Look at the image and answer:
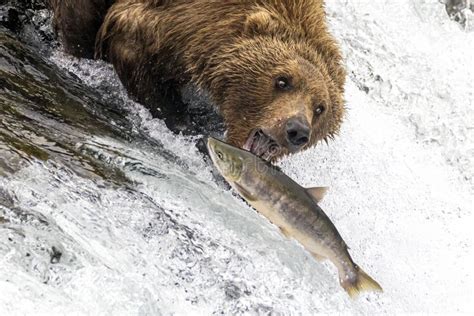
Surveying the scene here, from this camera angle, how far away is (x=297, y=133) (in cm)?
420

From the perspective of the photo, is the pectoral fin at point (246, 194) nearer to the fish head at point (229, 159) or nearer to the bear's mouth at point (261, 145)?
the fish head at point (229, 159)

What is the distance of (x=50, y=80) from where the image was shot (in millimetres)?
5242

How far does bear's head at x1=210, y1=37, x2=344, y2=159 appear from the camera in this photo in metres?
4.70

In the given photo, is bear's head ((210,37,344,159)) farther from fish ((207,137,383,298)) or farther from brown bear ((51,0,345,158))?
fish ((207,137,383,298))

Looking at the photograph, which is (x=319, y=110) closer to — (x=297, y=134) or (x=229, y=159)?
(x=297, y=134)

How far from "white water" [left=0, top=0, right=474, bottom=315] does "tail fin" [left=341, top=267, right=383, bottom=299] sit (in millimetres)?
285

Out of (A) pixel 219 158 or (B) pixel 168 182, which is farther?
(B) pixel 168 182

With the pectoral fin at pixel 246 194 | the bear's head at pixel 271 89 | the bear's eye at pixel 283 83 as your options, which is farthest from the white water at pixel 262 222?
the bear's eye at pixel 283 83

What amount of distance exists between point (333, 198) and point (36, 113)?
2351 mm

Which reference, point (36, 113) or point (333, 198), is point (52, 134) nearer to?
point (36, 113)

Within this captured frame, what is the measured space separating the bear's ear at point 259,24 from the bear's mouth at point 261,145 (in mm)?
663

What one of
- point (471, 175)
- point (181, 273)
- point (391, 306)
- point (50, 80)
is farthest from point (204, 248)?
point (471, 175)

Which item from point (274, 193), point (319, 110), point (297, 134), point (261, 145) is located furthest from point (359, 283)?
point (319, 110)

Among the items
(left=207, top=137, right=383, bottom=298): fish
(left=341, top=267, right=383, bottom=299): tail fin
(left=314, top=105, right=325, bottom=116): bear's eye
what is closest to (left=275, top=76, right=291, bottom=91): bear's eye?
(left=314, top=105, right=325, bottom=116): bear's eye
